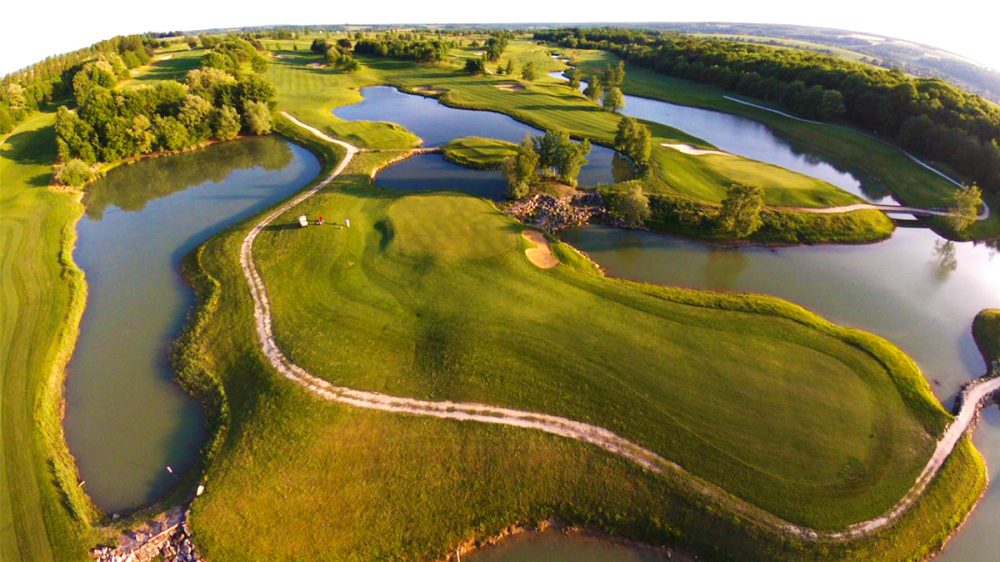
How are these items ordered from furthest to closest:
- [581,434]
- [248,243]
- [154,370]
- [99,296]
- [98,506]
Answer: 1. [248,243]
2. [99,296]
3. [154,370]
4. [581,434]
5. [98,506]

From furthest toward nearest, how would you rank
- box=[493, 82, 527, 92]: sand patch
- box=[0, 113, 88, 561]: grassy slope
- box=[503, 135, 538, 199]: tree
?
1. box=[493, 82, 527, 92]: sand patch
2. box=[503, 135, 538, 199]: tree
3. box=[0, 113, 88, 561]: grassy slope

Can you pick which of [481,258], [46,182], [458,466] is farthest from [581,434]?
[46,182]

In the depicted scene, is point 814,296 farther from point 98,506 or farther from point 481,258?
point 98,506

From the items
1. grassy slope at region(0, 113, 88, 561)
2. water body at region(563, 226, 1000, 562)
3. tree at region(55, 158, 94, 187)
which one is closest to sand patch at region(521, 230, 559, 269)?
water body at region(563, 226, 1000, 562)

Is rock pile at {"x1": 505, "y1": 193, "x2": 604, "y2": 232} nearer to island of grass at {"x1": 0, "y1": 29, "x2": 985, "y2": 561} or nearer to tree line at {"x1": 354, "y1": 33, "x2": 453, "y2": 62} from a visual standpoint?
island of grass at {"x1": 0, "y1": 29, "x2": 985, "y2": 561}

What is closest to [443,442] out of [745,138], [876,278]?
[876,278]

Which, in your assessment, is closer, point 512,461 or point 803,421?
point 512,461
